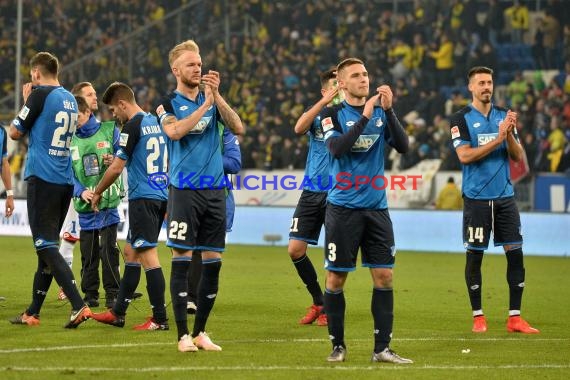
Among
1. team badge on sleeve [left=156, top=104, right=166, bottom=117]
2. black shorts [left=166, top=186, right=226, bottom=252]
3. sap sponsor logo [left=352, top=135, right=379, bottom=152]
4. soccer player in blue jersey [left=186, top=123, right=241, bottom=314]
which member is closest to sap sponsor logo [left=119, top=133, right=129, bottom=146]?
soccer player in blue jersey [left=186, top=123, right=241, bottom=314]

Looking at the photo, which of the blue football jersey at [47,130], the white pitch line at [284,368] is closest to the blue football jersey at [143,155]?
the blue football jersey at [47,130]

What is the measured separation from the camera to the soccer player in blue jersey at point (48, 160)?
971cm

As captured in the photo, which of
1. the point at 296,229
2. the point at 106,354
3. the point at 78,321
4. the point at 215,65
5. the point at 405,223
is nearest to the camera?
the point at 106,354

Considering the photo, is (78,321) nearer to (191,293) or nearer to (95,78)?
(191,293)

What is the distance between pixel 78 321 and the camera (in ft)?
31.7

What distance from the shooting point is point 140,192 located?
991 centimetres

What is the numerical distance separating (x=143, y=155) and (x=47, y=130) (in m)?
0.90

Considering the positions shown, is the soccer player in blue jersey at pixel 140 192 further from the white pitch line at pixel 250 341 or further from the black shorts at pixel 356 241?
the black shorts at pixel 356 241

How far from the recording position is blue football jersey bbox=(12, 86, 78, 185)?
9.78m

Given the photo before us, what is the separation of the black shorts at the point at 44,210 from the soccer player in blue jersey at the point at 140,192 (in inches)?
14.6

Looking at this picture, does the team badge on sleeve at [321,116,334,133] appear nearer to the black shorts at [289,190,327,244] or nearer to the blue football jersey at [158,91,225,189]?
the blue football jersey at [158,91,225,189]

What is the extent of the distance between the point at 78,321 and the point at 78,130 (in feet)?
9.57

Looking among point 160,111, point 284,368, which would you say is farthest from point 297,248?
point 284,368

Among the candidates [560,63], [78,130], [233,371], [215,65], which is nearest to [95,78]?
[215,65]
